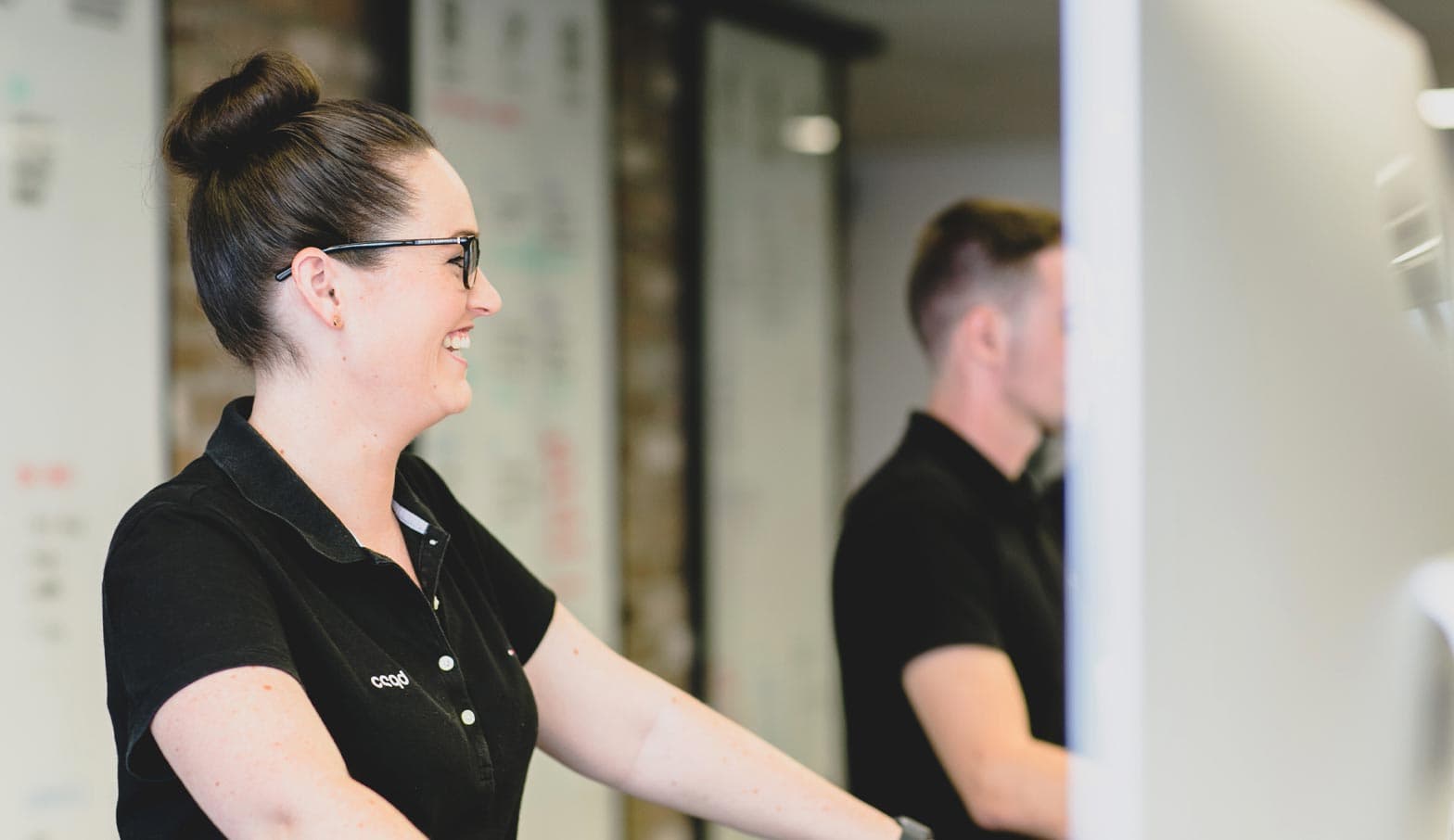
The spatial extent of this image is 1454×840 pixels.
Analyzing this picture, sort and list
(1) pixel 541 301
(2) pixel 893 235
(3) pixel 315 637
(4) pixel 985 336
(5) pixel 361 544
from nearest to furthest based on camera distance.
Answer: (3) pixel 315 637 → (5) pixel 361 544 → (4) pixel 985 336 → (1) pixel 541 301 → (2) pixel 893 235

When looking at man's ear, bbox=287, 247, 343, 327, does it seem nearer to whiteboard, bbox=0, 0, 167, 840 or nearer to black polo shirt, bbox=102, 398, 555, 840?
black polo shirt, bbox=102, 398, 555, 840

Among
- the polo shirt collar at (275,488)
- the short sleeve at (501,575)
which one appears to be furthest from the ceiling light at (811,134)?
the polo shirt collar at (275,488)

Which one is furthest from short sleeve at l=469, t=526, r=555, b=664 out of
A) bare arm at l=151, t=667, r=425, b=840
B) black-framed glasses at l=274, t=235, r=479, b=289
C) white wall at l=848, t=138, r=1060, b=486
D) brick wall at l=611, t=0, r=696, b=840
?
white wall at l=848, t=138, r=1060, b=486

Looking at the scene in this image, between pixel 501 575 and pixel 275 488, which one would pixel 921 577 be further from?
pixel 275 488

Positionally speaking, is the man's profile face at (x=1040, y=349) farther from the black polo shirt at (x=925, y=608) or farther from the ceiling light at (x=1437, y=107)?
the ceiling light at (x=1437, y=107)

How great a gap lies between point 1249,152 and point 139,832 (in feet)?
3.24

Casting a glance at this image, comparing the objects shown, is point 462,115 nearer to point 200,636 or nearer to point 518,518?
point 518,518

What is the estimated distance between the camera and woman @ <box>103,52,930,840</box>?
46.4 inches

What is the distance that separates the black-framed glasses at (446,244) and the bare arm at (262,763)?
0.41m

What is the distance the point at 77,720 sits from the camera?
8.29ft

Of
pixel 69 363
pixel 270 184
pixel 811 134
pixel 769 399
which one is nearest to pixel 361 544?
pixel 270 184

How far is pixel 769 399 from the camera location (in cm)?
499

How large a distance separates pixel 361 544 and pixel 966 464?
37.9 inches

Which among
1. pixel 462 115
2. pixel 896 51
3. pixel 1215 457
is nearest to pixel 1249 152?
pixel 1215 457
